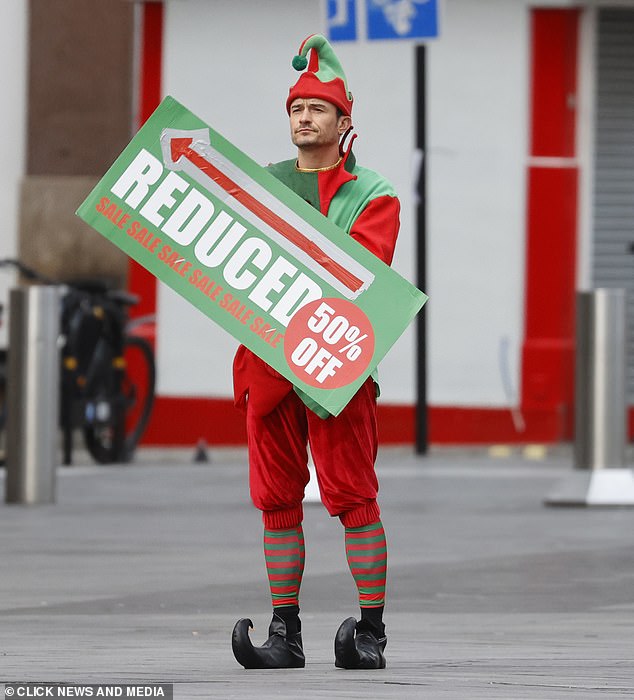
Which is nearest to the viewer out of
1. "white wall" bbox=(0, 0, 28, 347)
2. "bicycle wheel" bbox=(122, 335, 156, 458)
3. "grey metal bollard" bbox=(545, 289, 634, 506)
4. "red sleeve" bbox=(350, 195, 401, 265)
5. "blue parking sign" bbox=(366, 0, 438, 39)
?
"red sleeve" bbox=(350, 195, 401, 265)

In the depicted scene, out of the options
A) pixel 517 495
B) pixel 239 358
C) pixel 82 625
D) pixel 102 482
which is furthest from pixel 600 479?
pixel 239 358

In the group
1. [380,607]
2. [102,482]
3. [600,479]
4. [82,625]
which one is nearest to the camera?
[380,607]

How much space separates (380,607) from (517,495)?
6.17 metres

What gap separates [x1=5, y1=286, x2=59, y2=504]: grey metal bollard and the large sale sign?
5.44 meters

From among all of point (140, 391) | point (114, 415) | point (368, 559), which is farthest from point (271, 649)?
point (140, 391)

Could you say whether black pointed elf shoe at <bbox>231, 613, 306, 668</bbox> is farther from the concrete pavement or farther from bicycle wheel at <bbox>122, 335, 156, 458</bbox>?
bicycle wheel at <bbox>122, 335, 156, 458</bbox>

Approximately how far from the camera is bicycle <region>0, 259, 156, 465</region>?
44.7 feet

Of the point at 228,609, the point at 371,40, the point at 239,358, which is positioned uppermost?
the point at 371,40

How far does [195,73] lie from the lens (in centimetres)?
1659

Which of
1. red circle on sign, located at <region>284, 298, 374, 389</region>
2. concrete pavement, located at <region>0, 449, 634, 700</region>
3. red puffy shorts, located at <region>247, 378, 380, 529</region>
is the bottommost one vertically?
concrete pavement, located at <region>0, 449, 634, 700</region>

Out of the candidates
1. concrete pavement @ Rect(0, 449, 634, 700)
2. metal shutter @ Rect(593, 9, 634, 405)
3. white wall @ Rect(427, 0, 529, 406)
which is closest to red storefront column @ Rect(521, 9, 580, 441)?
white wall @ Rect(427, 0, 529, 406)

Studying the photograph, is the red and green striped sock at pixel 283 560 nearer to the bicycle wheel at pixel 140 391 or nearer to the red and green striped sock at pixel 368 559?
the red and green striped sock at pixel 368 559

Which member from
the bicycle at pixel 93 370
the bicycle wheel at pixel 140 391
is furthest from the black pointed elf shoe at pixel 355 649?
the bicycle wheel at pixel 140 391

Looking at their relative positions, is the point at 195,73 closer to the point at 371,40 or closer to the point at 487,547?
the point at 371,40
